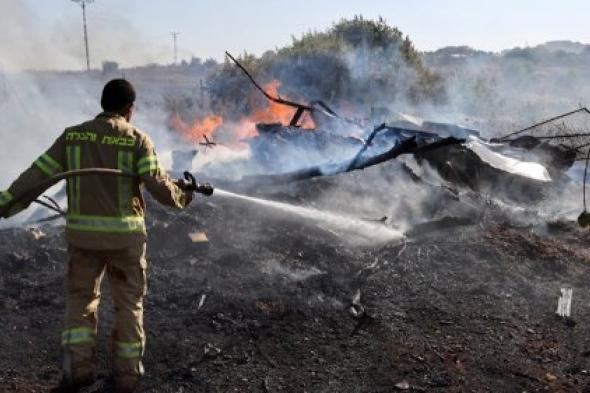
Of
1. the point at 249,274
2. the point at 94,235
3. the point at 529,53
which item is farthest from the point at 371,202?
the point at 529,53

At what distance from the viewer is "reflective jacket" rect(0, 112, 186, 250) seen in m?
3.21

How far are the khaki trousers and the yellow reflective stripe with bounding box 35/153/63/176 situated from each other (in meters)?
0.50

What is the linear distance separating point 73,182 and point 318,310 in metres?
2.41

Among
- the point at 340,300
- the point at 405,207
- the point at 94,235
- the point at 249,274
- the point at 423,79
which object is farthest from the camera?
the point at 423,79

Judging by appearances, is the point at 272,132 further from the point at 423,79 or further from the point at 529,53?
the point at 529,53

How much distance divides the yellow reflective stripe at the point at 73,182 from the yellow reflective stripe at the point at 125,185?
259 millimetres

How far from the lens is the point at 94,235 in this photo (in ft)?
10.5

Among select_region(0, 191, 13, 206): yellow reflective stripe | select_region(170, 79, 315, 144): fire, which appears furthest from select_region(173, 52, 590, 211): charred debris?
select_region(0, 191, 13, 206): yellow reflective stripe

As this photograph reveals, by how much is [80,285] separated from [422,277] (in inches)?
Answer: 141

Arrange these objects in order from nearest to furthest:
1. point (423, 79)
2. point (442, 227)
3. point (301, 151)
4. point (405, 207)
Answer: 1. point (442, 227)
2. point (405, 207)
3. point (301, 151)
4. point (423, 79)

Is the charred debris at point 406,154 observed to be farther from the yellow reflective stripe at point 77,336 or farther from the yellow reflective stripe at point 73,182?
the yellow reflective stripe at point 77,336

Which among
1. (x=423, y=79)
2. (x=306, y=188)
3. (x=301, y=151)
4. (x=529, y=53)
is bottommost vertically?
(x=306, y=188)

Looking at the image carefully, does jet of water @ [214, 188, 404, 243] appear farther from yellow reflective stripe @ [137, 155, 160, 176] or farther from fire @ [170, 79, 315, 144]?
fire @ [170, 79, 315, 144]

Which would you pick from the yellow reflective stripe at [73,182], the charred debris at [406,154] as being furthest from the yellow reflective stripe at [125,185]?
the charred debris at [406,154]
